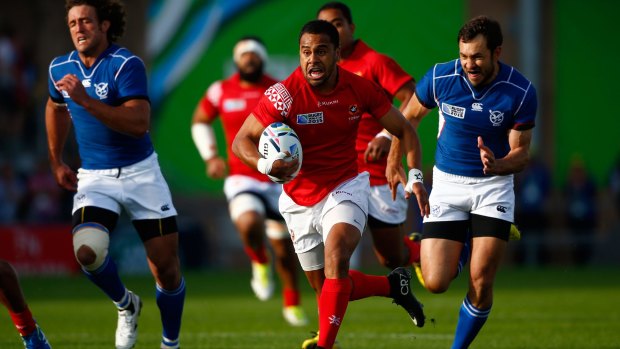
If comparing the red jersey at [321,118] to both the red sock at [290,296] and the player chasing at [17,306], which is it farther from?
the red sock at [290,296]

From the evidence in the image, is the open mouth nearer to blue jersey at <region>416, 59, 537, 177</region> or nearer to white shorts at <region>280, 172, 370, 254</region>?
white shorts at <region>280, 172, 370, 254</region>

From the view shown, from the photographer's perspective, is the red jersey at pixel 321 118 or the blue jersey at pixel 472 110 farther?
the blue jersey at pixel 472 110

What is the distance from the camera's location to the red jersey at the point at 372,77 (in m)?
10.1

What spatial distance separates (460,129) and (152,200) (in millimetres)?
2406

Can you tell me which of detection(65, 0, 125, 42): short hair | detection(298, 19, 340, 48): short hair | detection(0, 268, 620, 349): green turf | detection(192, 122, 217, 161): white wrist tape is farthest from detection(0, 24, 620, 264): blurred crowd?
detection(298, 19, 340, 48): short hair

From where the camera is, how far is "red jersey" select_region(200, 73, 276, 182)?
1259cm

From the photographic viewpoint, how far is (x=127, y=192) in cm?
859

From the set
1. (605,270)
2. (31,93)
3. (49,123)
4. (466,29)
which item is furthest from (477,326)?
(31,93)

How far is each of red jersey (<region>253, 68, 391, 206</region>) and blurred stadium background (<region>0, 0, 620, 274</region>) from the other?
14.3 metres

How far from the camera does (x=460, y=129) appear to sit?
8.55 metres

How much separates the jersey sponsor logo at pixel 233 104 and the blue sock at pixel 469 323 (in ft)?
16.6

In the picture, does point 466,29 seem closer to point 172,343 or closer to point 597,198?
point 172,343

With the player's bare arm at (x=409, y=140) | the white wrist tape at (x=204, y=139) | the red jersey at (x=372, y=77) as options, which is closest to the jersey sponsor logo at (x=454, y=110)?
the player's bare arm at (x=409, y=140)

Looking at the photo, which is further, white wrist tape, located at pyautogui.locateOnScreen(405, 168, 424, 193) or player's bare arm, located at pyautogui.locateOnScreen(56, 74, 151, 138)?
white wrist tape, located at pyautogui.locateOnScreen(405, 168, 424, 193)
